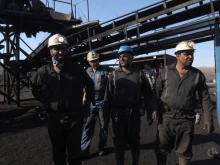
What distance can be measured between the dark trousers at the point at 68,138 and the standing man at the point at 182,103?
133 centimetres

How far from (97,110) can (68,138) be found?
1.65m

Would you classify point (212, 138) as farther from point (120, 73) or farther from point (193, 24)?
point (120, 73)

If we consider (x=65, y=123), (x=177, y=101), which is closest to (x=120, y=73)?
(x=177, y=101)

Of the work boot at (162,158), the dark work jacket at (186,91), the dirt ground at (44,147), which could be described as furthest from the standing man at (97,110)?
the dark work jacket at (186,91)

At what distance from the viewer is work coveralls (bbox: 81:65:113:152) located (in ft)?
14.3

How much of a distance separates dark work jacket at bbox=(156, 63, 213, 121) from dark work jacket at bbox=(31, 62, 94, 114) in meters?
1.35

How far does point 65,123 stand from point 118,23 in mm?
6634

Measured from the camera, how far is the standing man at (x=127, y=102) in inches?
132

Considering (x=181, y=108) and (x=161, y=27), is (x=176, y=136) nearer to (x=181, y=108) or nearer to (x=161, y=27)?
(x=181, y=108)

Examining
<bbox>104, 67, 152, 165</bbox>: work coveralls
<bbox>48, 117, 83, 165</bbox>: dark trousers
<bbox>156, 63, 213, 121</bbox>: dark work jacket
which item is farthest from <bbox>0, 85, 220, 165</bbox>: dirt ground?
<bbox>156, 63, 213, 121</bbox>: dark work jacket

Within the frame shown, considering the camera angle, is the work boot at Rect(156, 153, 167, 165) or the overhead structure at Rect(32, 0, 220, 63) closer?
the work boot at Rect(156, 153, 167, 165)

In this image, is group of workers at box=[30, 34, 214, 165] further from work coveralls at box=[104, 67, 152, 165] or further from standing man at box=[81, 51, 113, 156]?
standing man at box=[81, 51, 113, 156]

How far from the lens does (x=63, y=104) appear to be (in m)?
2.77

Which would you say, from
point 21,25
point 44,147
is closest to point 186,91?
point 44,147
